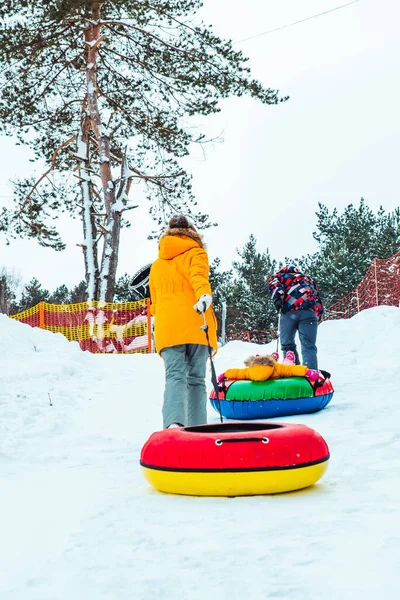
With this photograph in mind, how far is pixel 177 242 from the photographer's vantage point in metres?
3.90

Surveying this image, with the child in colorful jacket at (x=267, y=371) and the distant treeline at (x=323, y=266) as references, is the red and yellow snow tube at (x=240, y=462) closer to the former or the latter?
the child in colorful jacket at (x=267, y=371)

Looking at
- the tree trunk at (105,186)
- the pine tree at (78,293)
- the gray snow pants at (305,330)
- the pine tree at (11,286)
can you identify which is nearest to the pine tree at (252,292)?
the pine tree at (78,293)

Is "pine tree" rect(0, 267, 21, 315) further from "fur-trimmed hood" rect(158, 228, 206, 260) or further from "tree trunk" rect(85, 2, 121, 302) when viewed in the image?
"fur-trimmed hood" rect(158, 228, 206, 260)

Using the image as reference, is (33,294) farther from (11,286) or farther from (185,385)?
(185,385)

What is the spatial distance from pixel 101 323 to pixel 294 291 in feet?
29.4

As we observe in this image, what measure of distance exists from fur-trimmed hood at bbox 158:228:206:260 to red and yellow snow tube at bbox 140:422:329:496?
146cm

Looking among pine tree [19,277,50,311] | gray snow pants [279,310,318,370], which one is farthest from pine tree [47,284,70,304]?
gray snow pants [279,310,318,370]

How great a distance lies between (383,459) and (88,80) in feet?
48.3

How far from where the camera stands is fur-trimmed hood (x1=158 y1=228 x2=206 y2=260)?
153 inches

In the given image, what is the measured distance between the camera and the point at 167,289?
153 inches

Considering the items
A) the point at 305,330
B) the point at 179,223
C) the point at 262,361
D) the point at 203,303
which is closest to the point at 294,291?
the point at 305,330

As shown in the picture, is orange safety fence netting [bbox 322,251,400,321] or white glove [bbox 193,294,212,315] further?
orange safety fence netting [bbox 322,251,400,321]

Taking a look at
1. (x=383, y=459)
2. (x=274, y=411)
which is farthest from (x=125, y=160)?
(x=383, y=459)

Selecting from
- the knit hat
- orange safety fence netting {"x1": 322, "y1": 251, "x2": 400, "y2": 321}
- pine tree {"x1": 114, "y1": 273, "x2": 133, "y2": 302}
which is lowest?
the knit hat
